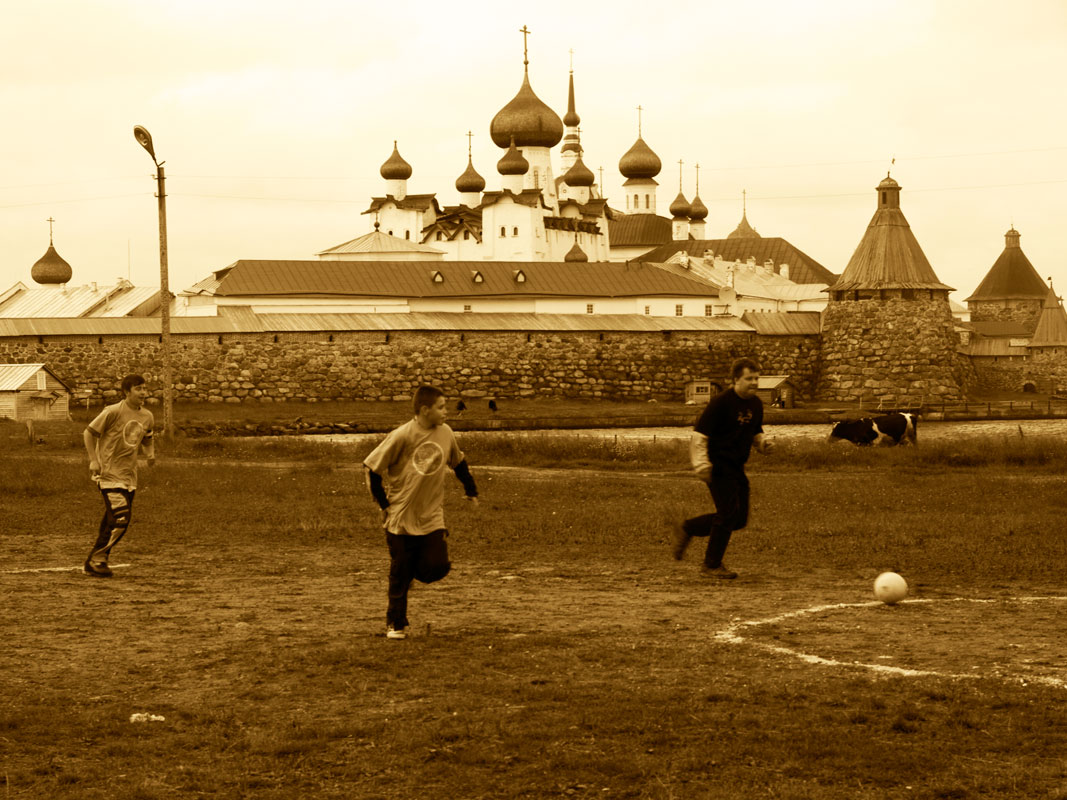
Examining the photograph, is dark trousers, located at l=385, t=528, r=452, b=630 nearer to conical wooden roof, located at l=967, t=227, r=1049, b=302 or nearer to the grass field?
the grass field

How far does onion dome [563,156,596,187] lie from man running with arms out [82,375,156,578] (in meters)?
88.4

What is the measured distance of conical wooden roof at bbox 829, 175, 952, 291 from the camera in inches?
2344

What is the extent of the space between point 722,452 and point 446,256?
7489 cm

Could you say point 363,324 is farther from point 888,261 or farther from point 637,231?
point 637,231

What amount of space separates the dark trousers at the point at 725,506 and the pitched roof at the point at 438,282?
50652mm

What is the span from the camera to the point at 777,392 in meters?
53.9

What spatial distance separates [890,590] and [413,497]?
3083 mm

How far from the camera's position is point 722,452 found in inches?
436

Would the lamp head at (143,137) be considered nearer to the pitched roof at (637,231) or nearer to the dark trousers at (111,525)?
the dark trousers at (111,525)

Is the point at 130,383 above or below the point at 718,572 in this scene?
above

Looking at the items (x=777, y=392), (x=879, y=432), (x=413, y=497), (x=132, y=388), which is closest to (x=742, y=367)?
(x=413, y=497)

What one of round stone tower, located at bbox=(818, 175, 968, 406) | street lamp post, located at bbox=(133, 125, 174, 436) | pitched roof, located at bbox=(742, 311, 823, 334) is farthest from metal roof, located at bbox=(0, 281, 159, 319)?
street lamp post, located at bbox=(133, 125, 174, 436)

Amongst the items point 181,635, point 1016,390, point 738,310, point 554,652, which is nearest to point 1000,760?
point 554,652

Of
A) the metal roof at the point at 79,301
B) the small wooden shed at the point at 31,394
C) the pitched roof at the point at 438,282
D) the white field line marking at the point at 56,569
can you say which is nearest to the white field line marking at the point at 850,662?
the white field line marking at the point at 56,569
